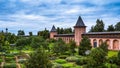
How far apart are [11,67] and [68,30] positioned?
7237 centimetres

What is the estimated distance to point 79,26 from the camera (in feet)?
199

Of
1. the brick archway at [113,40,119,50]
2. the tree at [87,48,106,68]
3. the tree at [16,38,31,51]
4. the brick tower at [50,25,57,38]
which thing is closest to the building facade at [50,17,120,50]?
the brick archway at [113,40,119,50]

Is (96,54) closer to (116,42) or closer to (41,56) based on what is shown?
(41,56)

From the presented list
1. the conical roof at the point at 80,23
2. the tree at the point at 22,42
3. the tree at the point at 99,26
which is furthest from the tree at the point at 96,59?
the tree at the point at 99,26

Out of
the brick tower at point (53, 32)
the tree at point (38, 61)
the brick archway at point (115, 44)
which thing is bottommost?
the brick archway at point (115, 44)

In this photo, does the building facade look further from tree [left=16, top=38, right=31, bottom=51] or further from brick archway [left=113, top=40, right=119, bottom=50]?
tree [left=16, top=38, right=31, bottom=51]

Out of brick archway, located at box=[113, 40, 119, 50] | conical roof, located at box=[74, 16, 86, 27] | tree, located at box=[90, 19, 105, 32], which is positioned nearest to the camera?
brick archway, located at box=[113, 40, 119, 50]

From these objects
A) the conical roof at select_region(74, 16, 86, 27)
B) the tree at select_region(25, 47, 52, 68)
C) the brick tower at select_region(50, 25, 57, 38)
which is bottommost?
the tree at select_region(25, 47, 52, 68)

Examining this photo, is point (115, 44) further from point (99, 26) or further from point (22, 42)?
point (99, 26)

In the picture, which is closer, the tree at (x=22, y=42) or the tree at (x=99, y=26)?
the tree at (x=22, y=42)

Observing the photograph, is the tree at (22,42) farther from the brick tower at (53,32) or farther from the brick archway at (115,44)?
the brick tower at (53,32)

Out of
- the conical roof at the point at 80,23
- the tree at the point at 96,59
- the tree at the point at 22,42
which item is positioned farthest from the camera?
the conical roof at the point at 80,23

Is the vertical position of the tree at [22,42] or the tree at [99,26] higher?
the tree at [99,26]

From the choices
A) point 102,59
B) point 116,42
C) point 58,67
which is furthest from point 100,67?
point 116,42
